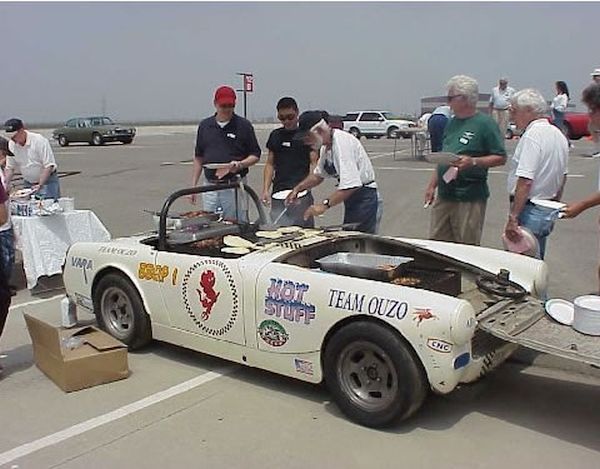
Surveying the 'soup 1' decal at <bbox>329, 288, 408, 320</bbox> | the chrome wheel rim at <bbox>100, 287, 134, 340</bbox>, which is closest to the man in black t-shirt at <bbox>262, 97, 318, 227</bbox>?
the chrome wheel rim at <bbox>100, 287, 134, 340</bbox>

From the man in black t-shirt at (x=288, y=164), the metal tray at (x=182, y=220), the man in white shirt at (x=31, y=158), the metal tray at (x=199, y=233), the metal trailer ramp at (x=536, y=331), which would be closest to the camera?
the metal trailer ramp at (x=536, y=331)

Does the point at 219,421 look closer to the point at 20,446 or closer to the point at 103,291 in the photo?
the point at 20,446

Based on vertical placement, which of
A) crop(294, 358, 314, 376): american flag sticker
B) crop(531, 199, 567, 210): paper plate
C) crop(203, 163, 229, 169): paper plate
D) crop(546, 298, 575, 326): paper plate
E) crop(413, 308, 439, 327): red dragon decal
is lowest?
crop(294, 358, 314, 376): american flag sticker

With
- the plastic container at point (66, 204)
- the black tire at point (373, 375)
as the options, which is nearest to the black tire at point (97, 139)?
the plastic container at point (66, 204)

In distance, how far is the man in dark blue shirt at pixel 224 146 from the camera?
5.86 meters

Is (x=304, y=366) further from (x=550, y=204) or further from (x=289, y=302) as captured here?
(x=550, y=204)

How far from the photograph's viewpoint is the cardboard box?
4023 millimetres

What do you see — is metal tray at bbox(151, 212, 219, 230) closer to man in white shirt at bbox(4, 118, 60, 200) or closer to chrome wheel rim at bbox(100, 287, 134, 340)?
chrome wheel rim at bbox(100, 287, 134, 340)

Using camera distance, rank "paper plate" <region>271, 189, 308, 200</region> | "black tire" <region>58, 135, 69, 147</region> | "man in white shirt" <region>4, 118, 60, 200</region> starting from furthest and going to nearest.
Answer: "black tire" <region>58, 135, 69, 147</region> < "man in white shirt" <region>4, 118, 60, 200</region> < "paper plate" <region>271, 189, 308, 200</region>

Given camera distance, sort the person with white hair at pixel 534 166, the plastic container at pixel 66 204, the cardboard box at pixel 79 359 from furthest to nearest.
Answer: the plastic container at pixel 66 204
the person with white hair at pixel 534 166
the cardboard box at pixel 79 359

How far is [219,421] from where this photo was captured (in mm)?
3605

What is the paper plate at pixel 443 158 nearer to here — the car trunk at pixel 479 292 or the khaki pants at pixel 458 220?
the khaki pants at pixel 458 220

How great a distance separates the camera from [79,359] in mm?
4020

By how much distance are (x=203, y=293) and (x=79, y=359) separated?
869mm
